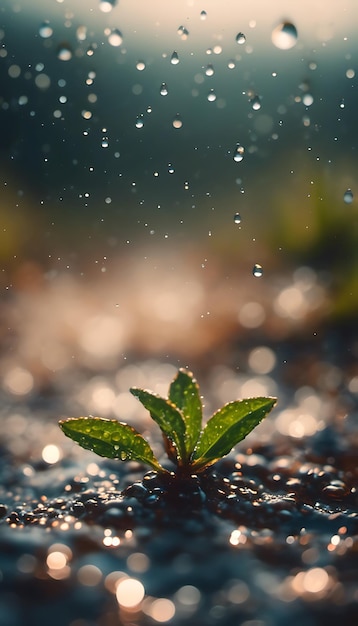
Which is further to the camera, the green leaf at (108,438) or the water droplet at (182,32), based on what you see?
the water droplet at (182,32)

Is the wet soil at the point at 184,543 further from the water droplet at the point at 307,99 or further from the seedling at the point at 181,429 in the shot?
the water droplet at the point at 307,99

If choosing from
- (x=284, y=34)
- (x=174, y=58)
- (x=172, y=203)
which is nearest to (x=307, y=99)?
(x=284, y=34)

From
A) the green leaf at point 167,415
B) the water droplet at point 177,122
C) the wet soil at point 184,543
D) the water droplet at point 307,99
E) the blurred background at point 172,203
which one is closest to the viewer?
the wet soil at point 184,543

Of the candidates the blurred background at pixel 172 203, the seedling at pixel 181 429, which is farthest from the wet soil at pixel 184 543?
the blurred background at pixel 172 203

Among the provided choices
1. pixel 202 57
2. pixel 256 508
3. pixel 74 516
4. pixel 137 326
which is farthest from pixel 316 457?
pixel 202 57

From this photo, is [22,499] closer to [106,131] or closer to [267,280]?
[267,280]

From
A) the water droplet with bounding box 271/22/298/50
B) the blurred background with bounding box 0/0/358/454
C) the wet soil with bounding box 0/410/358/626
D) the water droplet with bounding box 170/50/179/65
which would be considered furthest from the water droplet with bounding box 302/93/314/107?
the wet soil with bounding box 0/410/358/626

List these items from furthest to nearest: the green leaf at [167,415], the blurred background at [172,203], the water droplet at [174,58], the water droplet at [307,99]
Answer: the water droplet at [307,99], the blurred background at [172,203], the water droplet at [174,58], the green leaf at [167,415]
